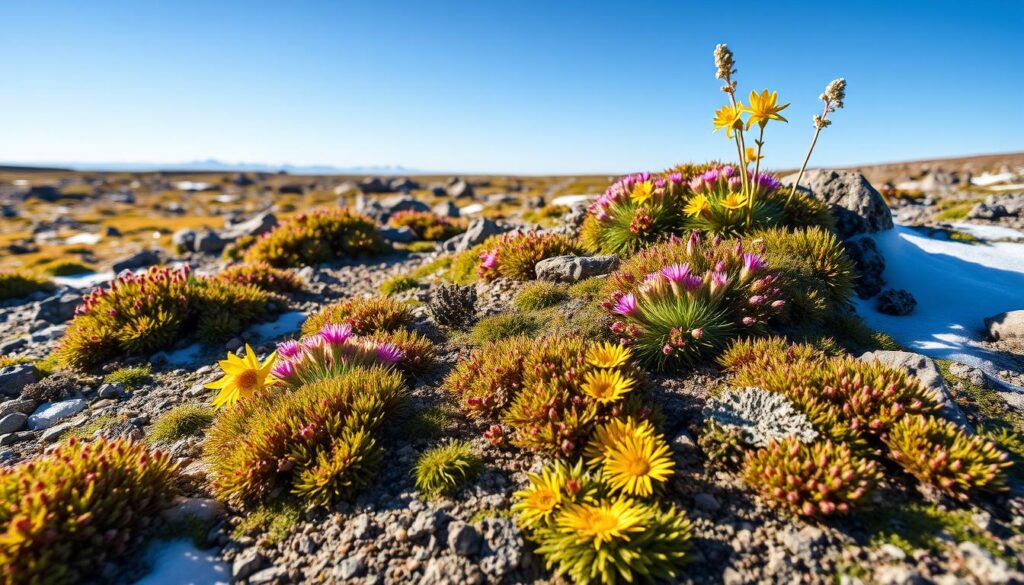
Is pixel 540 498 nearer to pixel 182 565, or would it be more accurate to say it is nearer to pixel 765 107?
pixel 182 565

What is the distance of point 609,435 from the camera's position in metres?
3.62

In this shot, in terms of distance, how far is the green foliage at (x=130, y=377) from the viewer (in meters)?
6.33

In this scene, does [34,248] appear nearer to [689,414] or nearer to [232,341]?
[232,341]

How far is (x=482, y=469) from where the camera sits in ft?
12.7

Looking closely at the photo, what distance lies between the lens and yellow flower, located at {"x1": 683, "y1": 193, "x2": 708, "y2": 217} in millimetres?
6855

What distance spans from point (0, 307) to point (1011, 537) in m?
18.2

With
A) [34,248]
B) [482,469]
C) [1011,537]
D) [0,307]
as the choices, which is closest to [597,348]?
[482,469]

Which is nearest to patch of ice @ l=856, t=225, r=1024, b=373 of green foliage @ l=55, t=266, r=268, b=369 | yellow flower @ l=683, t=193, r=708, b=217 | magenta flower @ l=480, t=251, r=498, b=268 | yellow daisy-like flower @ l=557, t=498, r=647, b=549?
yellow flower @ l=683, t=193, r=708, b=217

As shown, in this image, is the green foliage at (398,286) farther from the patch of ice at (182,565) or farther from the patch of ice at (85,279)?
the patch of ice at (85,279)

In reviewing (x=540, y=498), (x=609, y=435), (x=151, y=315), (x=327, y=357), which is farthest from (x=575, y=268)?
(x=151, y=315)

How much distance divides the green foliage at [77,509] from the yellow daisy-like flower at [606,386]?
3.39 meters

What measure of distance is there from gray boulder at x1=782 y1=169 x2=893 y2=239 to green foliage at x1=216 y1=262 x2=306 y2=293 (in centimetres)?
958

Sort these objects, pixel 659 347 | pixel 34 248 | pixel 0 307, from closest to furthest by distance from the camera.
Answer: pixel 659 347, pixel 0 307, pixel 34 248

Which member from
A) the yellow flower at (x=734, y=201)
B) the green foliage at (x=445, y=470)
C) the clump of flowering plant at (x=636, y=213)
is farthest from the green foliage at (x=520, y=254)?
the green foliage at (x=445, y=470)
